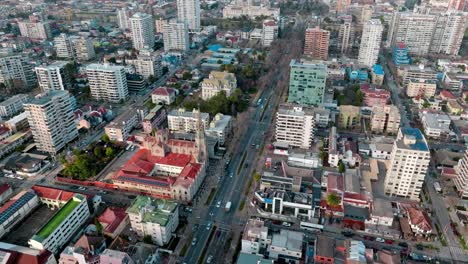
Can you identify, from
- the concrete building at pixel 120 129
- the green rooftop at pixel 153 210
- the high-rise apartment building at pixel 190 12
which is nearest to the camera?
the green rooftop at pixel 153 210

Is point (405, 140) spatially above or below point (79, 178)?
above

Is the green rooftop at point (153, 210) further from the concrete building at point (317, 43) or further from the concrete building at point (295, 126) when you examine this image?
the concrete building at point (317, 43)

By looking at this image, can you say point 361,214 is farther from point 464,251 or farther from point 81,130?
point 81,130

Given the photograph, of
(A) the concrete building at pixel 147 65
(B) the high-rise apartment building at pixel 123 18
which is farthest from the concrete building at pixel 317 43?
(B) the high-rise apartment building at pixel 123 18

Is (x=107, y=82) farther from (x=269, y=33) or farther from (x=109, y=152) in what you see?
(x=269, y=33)

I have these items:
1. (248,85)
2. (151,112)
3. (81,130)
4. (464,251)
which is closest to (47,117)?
(81,130)

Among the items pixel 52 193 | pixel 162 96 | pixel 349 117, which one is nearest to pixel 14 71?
pixel 162 96
